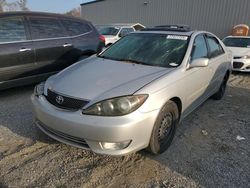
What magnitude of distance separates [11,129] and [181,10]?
1712 centimetres

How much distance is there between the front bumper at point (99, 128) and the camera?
8.09 ft

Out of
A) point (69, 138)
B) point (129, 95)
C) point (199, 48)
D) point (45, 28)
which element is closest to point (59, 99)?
point (69, 138)

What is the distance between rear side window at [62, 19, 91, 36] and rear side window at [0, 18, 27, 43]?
1123mm

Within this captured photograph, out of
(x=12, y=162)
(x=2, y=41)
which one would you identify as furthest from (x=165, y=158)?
(x=2, y=41)

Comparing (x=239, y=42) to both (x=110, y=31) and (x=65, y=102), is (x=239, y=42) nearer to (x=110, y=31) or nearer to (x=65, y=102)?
(x=110, y=31)

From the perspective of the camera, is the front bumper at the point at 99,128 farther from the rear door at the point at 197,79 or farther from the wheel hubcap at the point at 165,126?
the rear door at the point at 197,79

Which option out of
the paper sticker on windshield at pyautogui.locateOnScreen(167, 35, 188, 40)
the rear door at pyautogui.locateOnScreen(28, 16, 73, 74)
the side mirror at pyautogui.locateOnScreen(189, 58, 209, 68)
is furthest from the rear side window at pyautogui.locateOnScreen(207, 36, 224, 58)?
the rear door at pyautogui.locateOnScreen(28, 16, 73, 74)

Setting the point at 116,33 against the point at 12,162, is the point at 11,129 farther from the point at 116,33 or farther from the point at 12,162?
the point at 116,33

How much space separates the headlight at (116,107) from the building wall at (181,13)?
14.8 m

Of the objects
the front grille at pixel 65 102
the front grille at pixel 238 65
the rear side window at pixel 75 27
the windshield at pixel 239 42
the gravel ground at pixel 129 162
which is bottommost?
the front grille at pixel 238 65

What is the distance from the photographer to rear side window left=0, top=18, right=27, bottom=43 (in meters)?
4.61

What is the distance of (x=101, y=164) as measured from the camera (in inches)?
113

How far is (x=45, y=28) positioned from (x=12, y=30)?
755 millimetres

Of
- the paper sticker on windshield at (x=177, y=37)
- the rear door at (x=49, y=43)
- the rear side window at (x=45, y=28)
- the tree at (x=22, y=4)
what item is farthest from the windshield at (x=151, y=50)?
the tree at (x=22, y=4)
